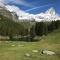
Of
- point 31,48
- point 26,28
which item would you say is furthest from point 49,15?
point 31,48

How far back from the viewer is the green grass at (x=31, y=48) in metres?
6.23

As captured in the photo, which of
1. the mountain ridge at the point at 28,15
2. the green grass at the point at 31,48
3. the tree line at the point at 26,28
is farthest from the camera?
the mountain ridge at the point at 28,15

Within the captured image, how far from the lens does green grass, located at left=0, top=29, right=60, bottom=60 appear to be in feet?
20.5

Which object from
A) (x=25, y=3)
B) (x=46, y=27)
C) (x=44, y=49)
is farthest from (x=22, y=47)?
(x=25, y=3)

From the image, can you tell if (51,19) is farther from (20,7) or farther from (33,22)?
(20,7)

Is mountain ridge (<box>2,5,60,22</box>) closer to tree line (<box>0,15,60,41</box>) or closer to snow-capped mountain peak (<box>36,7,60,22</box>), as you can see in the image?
snow-capped mountain peak (<box>36,7,60,22</box>)

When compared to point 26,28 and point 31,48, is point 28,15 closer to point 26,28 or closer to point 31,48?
point 26,28

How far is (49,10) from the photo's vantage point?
7.06 meters

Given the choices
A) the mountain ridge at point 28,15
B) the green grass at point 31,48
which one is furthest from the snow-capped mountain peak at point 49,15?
the green grass at point 31,48

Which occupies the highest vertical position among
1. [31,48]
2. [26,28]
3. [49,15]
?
[49,15]

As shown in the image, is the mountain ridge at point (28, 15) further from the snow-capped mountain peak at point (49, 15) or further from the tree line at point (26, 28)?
the tree line at point (26, 28)

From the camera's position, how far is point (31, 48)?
6.50m

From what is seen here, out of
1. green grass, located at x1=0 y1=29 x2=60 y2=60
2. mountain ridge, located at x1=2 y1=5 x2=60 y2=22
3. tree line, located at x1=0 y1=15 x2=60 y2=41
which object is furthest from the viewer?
mountain ridge, located at x1=2 y1=5 x2=60 y2=22

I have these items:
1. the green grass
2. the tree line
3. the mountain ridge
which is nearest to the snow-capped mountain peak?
the mountain ridge
